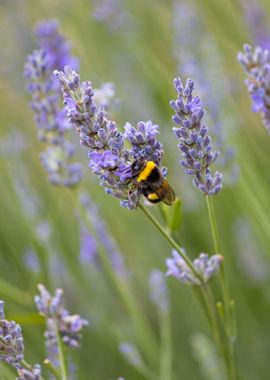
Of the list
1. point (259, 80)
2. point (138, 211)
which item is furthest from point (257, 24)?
point (259, 80)

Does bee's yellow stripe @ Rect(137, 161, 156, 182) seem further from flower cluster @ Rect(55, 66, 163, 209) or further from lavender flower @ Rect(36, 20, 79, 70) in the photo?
lavender flower @ Rect(36, 20, 79, 70)

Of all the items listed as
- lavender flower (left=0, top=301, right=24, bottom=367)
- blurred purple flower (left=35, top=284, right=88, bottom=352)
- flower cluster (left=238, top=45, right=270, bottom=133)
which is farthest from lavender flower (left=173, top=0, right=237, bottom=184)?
lavender flower (left=0, top=301, right=24, bottom=367)

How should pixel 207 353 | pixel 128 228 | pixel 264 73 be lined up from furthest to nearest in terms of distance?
pixel 128 228 < pixel 207 353 < pixel 264 73

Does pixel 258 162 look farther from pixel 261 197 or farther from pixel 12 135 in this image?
pixel 12 135

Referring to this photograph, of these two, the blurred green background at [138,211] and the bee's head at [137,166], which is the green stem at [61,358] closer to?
the bee's head at [137,166]

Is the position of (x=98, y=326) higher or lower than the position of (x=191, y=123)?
higher

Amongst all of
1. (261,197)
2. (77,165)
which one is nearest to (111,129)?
(77,165)

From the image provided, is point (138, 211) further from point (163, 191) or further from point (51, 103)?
point (163, 191)
